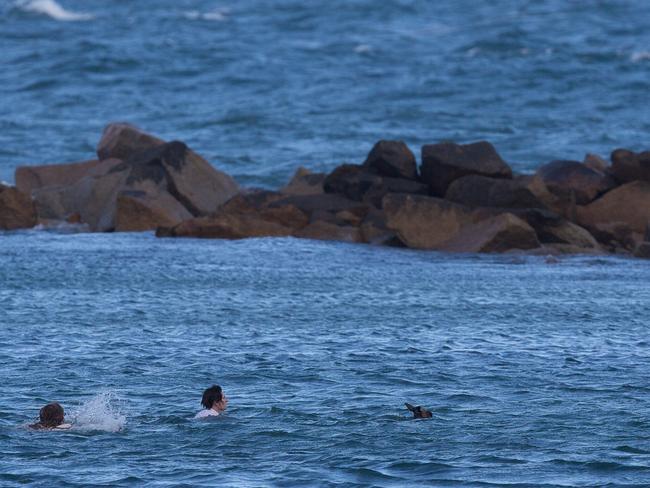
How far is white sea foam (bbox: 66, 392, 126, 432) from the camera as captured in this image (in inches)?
805

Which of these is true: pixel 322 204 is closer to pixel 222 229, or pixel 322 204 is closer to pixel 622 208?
pixel 222 229

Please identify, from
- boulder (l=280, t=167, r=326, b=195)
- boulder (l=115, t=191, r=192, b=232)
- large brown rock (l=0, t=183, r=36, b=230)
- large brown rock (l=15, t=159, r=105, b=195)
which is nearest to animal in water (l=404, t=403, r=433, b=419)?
boulder (l=115, t=191, r=192, b=232)

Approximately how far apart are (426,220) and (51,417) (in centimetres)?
2008

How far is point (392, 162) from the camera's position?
139 feet

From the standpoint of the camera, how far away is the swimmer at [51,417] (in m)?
20.0

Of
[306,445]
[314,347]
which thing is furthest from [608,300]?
[306,445]

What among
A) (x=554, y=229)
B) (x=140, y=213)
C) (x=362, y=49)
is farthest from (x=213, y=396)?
(x=362, y=49)

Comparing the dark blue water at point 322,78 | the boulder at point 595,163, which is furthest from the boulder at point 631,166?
the dark blue water at point 322,78

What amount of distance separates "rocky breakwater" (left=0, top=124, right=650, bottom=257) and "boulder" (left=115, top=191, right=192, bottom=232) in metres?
0.03

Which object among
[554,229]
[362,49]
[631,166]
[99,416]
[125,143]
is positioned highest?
[362,49]

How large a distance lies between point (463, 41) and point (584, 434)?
2684 inches

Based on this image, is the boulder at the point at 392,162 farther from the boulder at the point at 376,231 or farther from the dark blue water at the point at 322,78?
the dark blue water at the point at 322,78

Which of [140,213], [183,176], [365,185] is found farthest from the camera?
[183,176]

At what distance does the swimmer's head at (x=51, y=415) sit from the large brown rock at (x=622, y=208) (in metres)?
22.7
